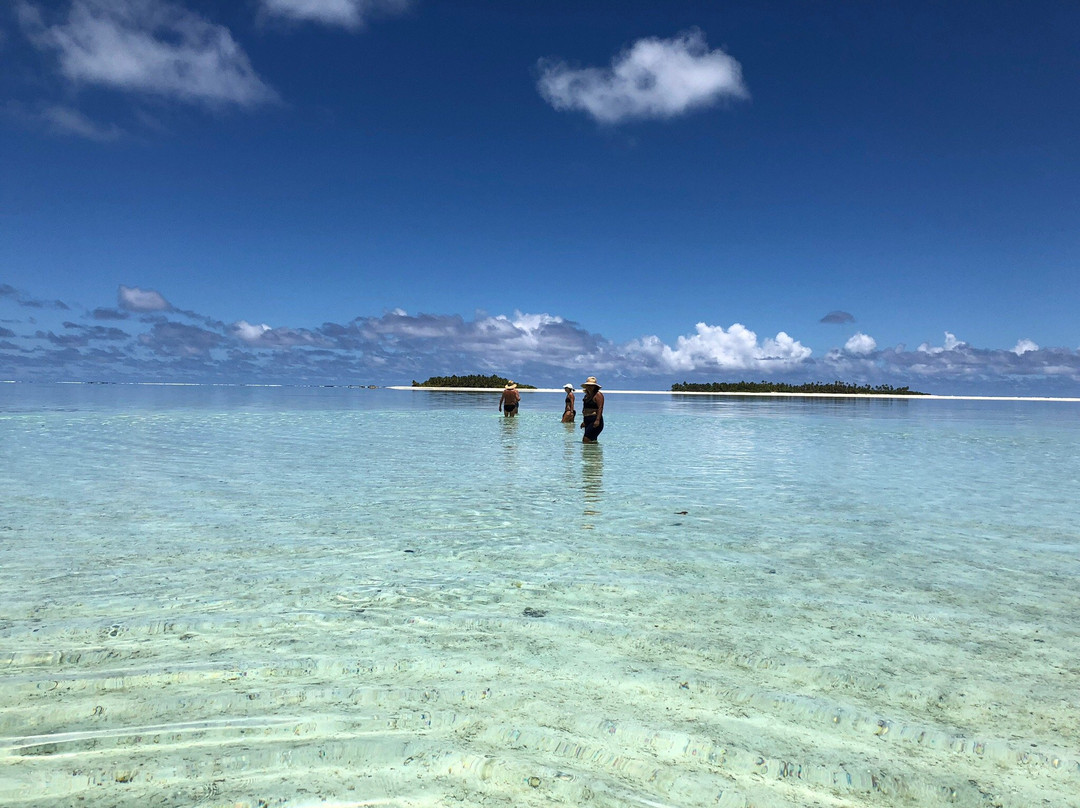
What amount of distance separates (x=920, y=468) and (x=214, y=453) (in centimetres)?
2166

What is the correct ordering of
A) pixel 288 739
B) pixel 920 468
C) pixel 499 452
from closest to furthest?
1. pixel 288 739
2. pixel 920 468
3. pixel 499 452

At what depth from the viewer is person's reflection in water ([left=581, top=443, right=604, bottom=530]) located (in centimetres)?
1193

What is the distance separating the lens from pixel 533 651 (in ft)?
17.9

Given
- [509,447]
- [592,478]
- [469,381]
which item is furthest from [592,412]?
[469,381]

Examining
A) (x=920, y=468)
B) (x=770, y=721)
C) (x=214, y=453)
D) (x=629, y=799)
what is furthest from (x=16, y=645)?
(x=920, y=468)

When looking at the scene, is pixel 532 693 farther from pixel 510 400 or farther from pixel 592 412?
pixel 510 400

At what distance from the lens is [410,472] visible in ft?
55.2

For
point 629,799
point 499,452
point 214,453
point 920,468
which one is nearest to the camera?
point 629,799

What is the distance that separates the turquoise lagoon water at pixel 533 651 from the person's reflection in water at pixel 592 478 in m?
0.18

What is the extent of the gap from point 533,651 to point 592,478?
10721mm

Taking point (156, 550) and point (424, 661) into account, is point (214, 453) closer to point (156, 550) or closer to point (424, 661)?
point (156, 550)

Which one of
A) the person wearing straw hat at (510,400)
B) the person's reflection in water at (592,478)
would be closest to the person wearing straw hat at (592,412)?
the person's reflection in water at (592,478)

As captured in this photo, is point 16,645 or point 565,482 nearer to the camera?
point 16,645

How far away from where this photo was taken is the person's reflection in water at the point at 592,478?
470 inches
